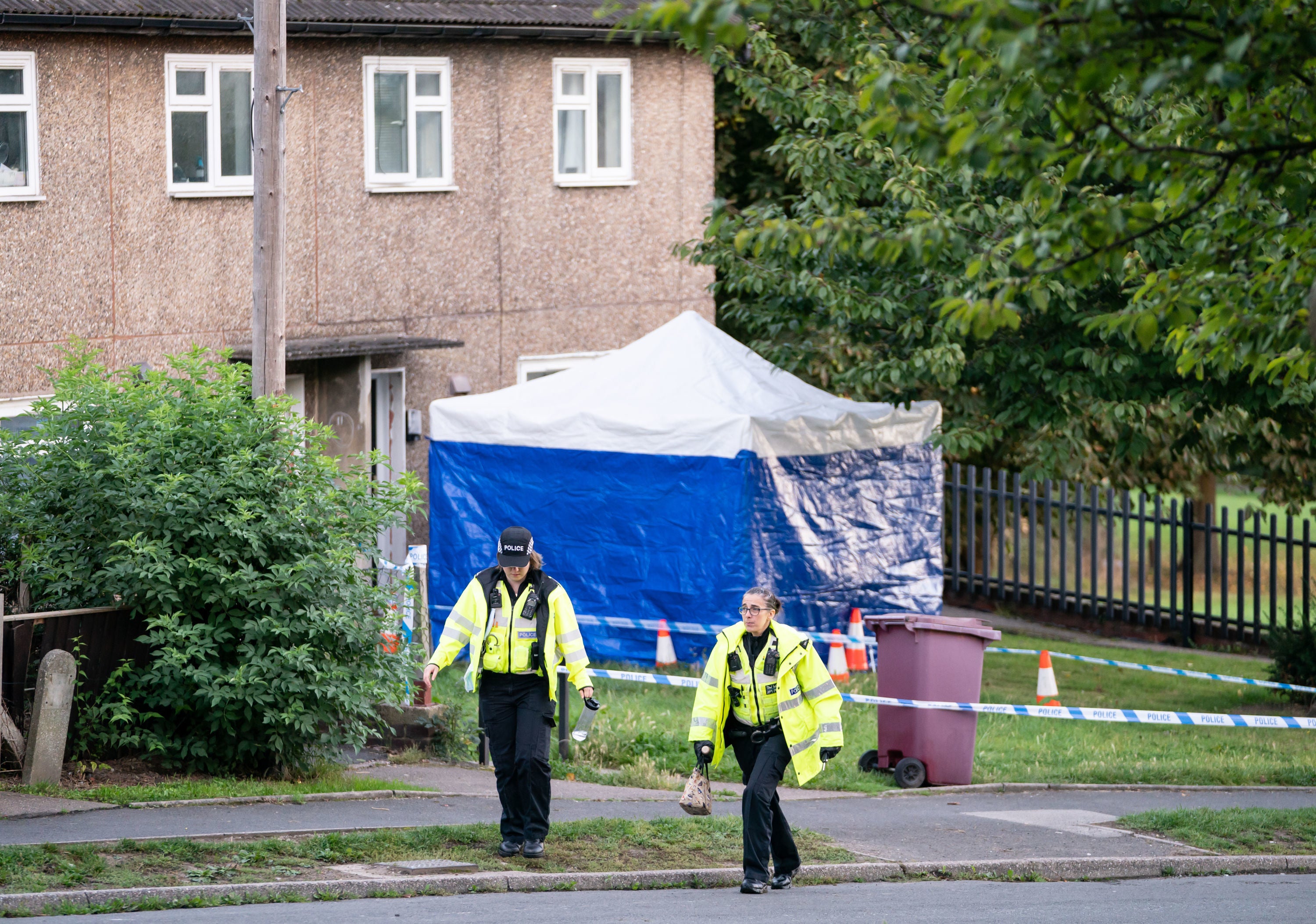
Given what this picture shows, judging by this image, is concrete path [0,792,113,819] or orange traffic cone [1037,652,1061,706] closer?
concrete path [0,792,113,819]

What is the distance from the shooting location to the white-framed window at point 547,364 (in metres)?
19.1

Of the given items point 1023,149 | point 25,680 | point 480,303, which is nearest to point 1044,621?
point 480,303

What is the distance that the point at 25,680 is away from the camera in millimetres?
9750

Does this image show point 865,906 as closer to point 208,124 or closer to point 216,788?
point 216,788

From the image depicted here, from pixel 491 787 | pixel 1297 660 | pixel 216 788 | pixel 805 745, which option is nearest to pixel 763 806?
pixel 805 745

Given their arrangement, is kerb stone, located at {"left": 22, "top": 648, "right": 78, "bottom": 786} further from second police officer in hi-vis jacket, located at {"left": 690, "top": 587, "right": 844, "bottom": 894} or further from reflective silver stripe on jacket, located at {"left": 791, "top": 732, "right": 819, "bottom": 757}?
reflective silver stripe on jacket, located at {"left": 791, "top": 732, "right": 819, "bottom": 757}

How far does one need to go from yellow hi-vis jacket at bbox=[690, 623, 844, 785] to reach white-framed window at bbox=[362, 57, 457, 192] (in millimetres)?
10337

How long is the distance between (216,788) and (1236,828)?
19.4 feet

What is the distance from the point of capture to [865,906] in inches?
320

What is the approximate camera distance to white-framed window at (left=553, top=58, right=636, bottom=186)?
19078 mm

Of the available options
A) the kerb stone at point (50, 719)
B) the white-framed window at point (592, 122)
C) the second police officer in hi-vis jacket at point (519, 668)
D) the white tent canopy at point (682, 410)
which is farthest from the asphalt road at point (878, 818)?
the white-framed window at point (592, 122)

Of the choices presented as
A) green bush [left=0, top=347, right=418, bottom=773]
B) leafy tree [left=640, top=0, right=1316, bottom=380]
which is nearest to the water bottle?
green bush [left=0, top=347, right=418, bottom=773]

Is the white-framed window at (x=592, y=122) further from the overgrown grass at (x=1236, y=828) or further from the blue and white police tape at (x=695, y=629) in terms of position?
the overgrown grass at (x=1236, y=828)

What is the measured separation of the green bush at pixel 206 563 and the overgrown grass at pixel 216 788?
17 cm
